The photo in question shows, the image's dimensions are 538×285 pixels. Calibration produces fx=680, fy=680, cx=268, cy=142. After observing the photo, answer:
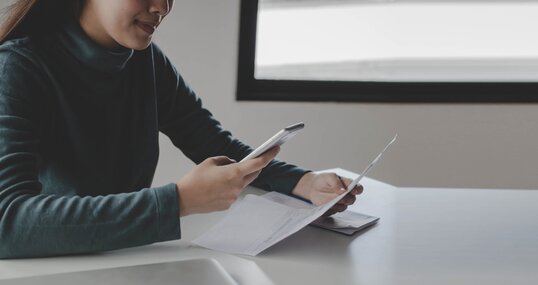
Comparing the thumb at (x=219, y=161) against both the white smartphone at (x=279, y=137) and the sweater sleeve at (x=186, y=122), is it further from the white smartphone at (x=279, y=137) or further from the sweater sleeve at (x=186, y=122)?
the sweater sleeve at (x=186, y=122)

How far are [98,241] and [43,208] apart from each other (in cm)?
10

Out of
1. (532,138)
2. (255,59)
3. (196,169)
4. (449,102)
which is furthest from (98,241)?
(532,138)

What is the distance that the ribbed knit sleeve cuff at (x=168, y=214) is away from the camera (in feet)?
3.48

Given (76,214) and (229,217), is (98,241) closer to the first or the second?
(76,214)

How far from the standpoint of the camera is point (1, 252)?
101cm

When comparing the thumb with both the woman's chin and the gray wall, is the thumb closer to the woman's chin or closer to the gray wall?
the woman's chin

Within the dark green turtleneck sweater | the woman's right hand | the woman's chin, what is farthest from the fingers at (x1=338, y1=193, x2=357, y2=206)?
the woman's chin

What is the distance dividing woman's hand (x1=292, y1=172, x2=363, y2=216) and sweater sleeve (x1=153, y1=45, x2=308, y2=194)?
0.76 ft

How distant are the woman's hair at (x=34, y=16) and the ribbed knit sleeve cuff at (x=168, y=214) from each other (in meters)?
0.41

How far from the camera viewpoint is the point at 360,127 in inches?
107

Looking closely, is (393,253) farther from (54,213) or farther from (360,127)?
(360,127)

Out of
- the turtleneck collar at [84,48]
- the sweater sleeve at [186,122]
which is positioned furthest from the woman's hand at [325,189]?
the turtleneck collar at [84,48]

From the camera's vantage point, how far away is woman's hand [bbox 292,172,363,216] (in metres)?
1.30

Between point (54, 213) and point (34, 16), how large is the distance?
0.40 metres
